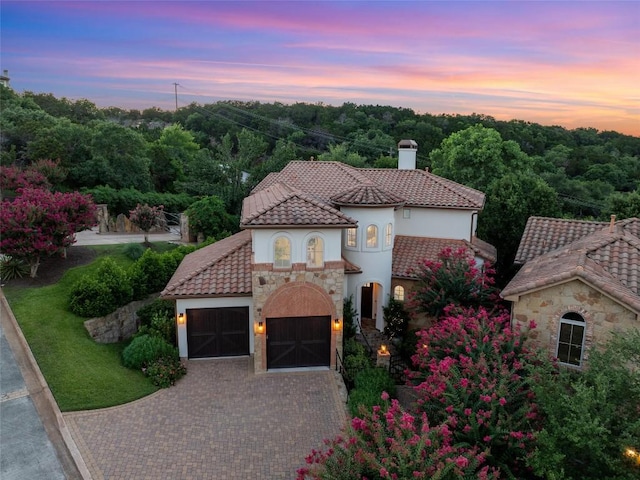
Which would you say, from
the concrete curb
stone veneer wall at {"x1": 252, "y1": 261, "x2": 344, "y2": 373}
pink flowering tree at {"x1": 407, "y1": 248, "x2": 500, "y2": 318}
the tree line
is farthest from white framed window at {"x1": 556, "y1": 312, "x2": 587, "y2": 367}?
the concrete curb

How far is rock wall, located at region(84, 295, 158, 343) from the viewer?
19000 mm

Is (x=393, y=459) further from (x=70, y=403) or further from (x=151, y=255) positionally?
(x=151, y=255)

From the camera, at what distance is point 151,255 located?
22.5 metres

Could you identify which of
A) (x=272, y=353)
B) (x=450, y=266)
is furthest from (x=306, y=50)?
(x=272, y=353)

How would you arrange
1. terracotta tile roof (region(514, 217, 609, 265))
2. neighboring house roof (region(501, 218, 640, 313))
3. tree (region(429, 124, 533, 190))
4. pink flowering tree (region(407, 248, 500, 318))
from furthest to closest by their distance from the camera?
tree (region(429, 124, 533, 190))
terracotta tile roof (region(514, 217, 609, 265))
pink flowering tree (region(407, 248, 500, 318))
neighboring house roof (region(501, 218, 640, 313))

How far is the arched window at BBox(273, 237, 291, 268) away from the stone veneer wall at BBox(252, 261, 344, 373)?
0.24 meters

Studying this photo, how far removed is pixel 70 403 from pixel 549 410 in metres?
13.5

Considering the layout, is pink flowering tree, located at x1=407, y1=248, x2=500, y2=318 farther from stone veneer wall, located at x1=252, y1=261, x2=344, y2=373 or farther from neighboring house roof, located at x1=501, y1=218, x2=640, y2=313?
stone veneer wall, located at x1=252, y1=261, x2=344, y2=373

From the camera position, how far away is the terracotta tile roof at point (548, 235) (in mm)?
19516

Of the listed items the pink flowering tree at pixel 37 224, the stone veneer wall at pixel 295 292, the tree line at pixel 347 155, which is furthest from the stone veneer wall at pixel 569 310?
the pink flowering tree at pixel 37 224

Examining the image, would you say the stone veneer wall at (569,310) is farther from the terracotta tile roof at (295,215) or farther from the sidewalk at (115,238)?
the sidewalk at (115,238)

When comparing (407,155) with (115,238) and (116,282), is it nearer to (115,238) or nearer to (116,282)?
(116,282)

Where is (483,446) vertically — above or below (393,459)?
below

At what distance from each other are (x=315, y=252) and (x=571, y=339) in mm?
8804
